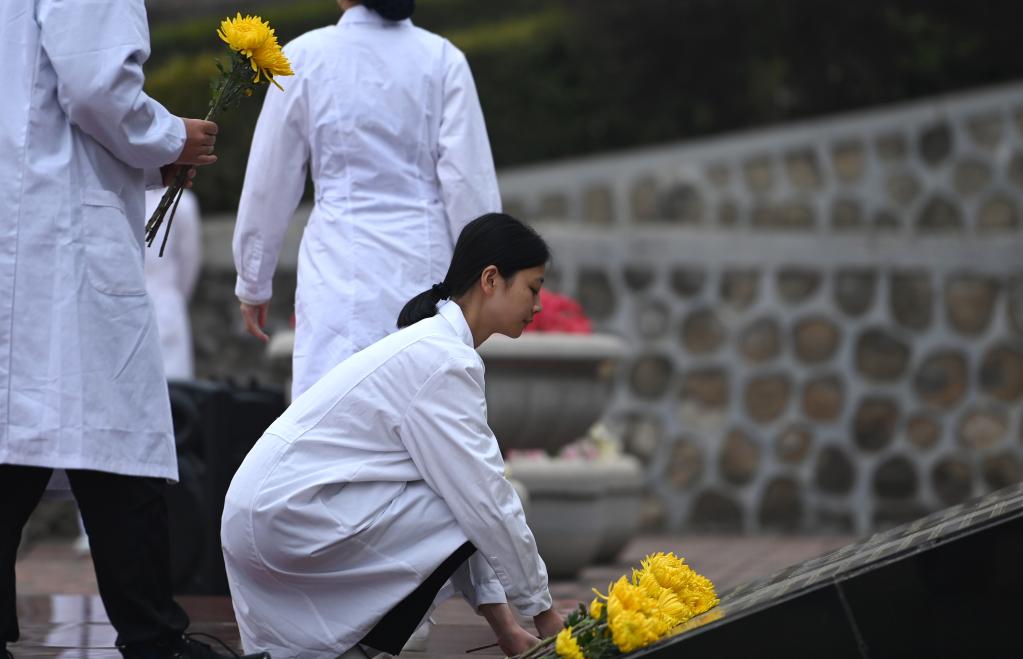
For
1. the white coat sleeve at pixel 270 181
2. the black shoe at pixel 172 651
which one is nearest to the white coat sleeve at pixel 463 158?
the white coat sleeve at pixel 270 181

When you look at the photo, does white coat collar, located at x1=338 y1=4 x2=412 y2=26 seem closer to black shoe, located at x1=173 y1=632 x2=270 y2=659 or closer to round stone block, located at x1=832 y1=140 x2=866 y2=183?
black shoe, located at x1=173 y1=632 x2=270 y2=659

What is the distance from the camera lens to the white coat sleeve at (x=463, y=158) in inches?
160

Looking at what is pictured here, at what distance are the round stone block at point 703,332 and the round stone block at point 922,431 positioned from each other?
1.17 meters

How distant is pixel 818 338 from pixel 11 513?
21.6 feet

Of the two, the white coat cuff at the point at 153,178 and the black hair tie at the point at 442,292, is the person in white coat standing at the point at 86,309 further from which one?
the black hair tie at the point at 442,292

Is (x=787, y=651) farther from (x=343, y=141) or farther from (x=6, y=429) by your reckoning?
(x=343, y=141)

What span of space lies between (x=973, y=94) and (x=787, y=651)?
7.91m

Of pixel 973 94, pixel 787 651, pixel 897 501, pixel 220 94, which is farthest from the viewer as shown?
pixel 973 94

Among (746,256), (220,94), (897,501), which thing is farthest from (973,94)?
(220,94)

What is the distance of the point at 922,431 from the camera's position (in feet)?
29.9

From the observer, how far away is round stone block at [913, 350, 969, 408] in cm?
916

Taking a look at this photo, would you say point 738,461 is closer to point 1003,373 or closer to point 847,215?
point 1003,373

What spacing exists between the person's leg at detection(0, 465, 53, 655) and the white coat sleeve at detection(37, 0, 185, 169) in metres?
0.70

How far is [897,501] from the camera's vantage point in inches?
358
